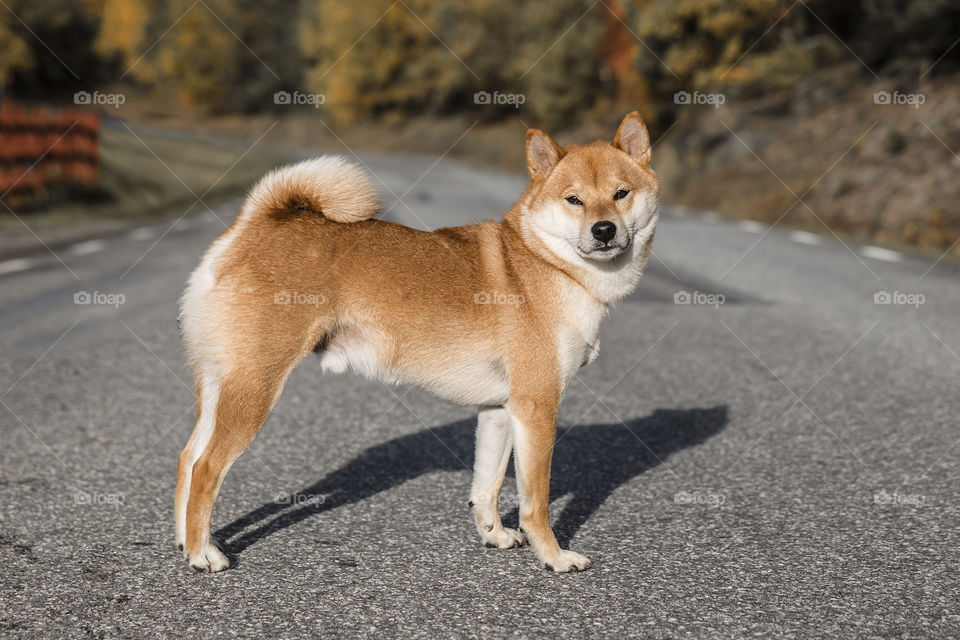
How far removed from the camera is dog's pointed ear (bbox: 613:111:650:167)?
4.21m

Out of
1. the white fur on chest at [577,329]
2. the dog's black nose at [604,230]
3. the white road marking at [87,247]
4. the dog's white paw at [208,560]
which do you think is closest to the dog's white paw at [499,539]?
the white fur on chest at [577,329]

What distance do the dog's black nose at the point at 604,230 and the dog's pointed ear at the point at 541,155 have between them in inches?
18.3

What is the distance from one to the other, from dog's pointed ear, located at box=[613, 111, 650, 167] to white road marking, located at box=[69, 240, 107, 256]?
35.2 ft

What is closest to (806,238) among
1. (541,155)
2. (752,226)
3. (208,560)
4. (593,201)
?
(752,226)

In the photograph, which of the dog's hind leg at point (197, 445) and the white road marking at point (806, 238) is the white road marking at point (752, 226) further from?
the dog's hind leg at point (197, 445)

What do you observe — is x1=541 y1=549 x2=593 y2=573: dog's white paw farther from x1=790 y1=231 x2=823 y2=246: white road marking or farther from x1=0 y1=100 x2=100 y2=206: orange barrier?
x1=0 y1=100 x2=100 y2=206: orange barrier

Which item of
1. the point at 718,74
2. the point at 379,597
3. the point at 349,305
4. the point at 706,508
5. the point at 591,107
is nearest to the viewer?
the point at 379,597

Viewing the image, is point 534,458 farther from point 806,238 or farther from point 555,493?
point 806,238

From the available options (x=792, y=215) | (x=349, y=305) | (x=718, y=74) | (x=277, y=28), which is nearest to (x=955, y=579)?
(x=349, y=305)

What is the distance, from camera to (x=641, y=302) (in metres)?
10.3

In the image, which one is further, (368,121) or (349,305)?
(368,121)

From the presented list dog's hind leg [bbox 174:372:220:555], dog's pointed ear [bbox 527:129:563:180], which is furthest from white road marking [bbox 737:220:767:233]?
dog's hind leg [bbox 174:372:220:555]

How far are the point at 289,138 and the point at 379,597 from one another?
61984mm

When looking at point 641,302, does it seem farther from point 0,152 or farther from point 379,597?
point 0,152
